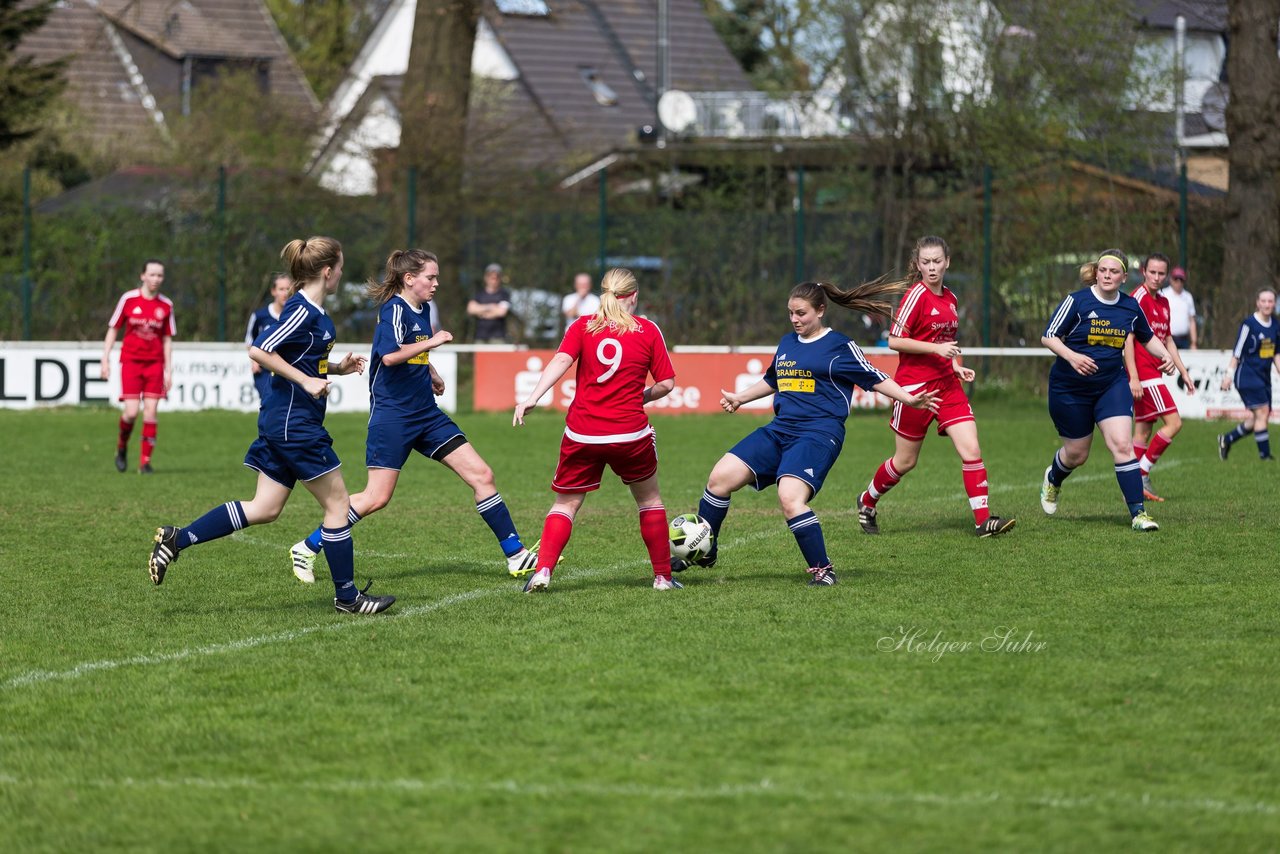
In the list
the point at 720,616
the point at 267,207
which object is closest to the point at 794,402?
the point at 720,616

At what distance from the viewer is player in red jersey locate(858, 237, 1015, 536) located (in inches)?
405

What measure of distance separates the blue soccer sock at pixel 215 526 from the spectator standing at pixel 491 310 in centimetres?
1500

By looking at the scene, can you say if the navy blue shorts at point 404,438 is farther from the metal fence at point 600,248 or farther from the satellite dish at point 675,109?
the satellite dish at point 675,109

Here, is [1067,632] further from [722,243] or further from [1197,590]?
[722,243]

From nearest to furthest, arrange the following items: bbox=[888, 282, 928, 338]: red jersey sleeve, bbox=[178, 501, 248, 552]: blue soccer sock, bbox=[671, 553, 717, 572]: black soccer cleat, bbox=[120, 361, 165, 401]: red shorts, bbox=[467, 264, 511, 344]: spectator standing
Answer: bbox=[178, 501, 248, 552]: blue soccer sock → bbox=[671, 553, 717, 572]: black soccer cleat → bbox=[888, 282, 928, 338]: red jersey sleeve → bbox=[120, 361, 165, 401]: red shorts → bbox=[467, 264, 511, 344]: spectator standing

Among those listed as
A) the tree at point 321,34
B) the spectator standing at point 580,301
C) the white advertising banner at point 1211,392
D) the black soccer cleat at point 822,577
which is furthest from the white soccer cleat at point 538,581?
the tree at point 321,34

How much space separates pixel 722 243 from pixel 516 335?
344cm

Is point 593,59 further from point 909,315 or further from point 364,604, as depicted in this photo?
point 364,604

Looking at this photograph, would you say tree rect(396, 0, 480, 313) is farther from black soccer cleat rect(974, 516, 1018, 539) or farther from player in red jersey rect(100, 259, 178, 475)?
black soccer cleat rect(974, 516, 1018, 539)

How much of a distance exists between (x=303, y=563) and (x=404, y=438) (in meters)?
0.90

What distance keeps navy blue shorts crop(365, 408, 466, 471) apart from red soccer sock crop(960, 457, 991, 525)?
348 centimetres

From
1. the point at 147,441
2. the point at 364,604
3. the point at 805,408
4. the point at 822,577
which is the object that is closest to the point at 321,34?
the point at 147,441

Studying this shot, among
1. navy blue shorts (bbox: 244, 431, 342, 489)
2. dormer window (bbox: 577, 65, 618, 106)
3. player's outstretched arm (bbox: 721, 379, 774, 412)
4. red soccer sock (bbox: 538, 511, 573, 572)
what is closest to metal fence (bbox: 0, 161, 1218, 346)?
player's outstretched arm (bbox: 721, 379, 774, 412)

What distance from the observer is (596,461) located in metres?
8.07
